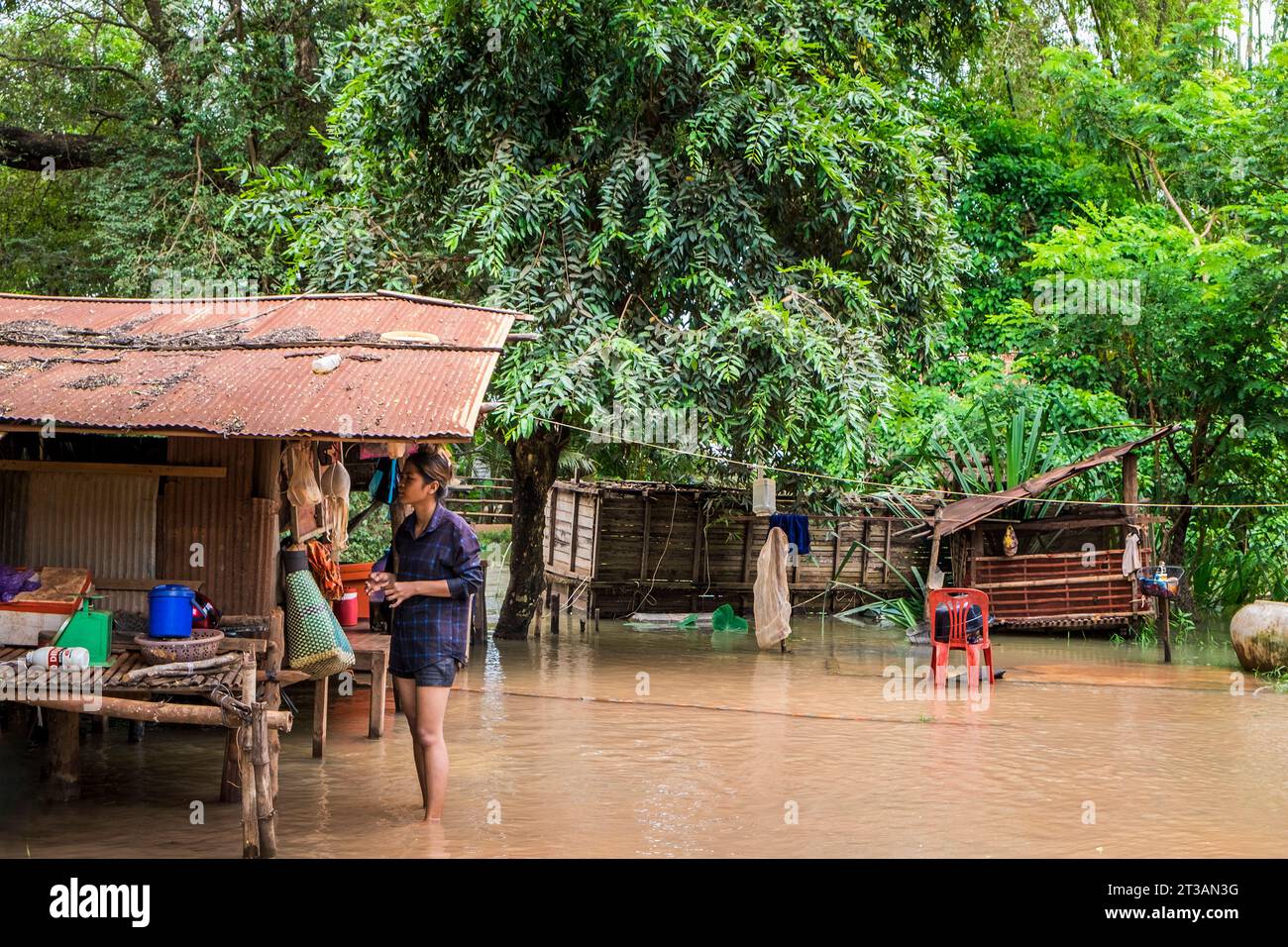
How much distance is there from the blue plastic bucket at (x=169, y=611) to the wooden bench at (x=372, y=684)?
1890 millimetres

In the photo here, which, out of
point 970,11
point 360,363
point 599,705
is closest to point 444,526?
point 360,363

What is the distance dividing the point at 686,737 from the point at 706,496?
837cm

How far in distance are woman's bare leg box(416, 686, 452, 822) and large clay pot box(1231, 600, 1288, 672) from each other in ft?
33.4

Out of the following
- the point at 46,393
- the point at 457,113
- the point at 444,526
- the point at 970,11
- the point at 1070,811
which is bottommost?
the point at 1070,811

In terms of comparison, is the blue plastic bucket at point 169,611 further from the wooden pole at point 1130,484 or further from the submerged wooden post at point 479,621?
the wooden pole at point 1130,484

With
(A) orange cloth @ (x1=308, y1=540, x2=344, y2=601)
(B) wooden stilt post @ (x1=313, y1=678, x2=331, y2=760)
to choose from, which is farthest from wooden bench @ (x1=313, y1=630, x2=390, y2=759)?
(A) orange cloth @ (x1=308, y1=540, x2=344, y2=601)

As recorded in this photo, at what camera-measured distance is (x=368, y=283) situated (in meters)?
Result: 12.8

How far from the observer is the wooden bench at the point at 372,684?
8.35 meters

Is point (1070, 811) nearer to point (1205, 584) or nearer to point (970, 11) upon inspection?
point (970, 11)

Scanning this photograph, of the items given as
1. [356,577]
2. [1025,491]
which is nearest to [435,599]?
[356,577]

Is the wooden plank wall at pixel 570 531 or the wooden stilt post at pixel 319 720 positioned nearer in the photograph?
the wooden stilt post at pixel 319 720

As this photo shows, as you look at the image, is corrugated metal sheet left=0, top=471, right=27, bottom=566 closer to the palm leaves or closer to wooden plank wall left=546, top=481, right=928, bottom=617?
wooden plank wall left=546, top=481, right=928, bottom=617

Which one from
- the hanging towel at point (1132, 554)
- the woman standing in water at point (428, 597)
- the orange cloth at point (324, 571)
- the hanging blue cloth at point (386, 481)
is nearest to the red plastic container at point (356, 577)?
the orange cloth at point (324, 571)

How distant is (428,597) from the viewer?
246 inches
